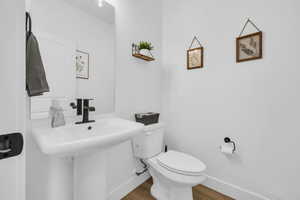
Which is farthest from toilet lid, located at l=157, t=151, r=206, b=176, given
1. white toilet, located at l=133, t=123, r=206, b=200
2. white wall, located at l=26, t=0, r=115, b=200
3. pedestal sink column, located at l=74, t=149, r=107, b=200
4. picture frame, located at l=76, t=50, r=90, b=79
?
picture frame, located at l=76, t=50, r=90, b=79

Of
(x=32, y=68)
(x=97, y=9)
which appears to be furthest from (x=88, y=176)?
(x=97, y=9)

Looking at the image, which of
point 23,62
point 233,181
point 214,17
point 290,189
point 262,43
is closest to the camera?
point 23,62

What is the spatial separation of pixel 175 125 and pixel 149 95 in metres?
0.54

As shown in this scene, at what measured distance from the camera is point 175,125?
1887 mm

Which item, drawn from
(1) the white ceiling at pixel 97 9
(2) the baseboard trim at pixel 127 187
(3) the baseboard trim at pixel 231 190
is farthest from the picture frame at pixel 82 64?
(3) the baseboard trim at pixel 231 190

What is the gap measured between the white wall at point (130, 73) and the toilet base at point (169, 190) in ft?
0.96

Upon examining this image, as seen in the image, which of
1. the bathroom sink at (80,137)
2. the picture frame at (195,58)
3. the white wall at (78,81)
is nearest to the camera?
the bathroom sink at (80,137)

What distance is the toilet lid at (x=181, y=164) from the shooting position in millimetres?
1143

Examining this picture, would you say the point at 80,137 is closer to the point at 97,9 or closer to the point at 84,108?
the point at 84,108

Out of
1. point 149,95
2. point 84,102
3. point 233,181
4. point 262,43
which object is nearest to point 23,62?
point 84,102

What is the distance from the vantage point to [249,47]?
134 centimetres

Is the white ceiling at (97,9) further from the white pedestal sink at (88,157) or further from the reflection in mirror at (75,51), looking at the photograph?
the white pedestal sink at (88,157)

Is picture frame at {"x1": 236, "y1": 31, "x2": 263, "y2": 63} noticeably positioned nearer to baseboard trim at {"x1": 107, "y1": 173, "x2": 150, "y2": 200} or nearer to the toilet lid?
the toilet lid

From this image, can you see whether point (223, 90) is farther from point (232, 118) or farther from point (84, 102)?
point (84, 102)
